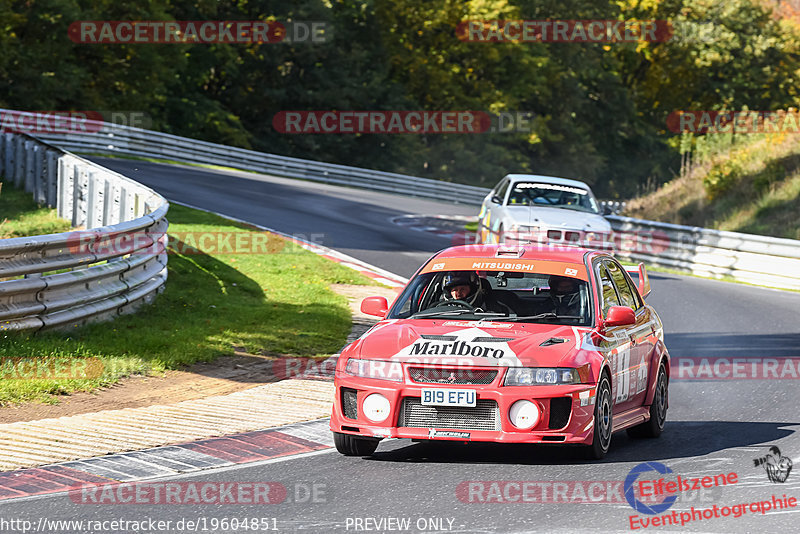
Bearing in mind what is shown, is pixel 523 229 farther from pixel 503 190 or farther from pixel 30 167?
pixel 30 167

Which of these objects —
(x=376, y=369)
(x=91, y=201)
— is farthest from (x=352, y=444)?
(x=91, y=201)

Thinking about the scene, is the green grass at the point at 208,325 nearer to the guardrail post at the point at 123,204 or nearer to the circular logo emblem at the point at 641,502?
the guardrail post at the point at 123,204

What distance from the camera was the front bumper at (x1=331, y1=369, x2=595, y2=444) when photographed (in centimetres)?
808

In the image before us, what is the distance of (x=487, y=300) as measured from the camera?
9633mm

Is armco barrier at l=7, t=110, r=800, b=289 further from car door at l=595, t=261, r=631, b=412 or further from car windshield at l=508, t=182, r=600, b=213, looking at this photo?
car door at l=595, t=261, r=631, b=412

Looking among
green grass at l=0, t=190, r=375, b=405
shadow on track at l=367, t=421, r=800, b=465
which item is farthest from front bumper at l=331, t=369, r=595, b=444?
green grass at l=0, t=190, r=375, b=405

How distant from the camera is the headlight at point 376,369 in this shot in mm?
8312

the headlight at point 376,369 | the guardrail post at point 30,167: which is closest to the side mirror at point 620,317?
the headlight at point 376,369

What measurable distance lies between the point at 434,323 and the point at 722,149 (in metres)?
35.3

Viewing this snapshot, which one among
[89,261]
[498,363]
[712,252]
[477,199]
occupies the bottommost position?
[477,199]

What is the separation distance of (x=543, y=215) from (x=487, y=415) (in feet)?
42.7

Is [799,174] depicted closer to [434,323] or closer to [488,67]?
[434,323]

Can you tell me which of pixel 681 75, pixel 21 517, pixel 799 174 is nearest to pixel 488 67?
pixel 681 75

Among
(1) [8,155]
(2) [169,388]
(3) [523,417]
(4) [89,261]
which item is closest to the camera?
(3) [523,417]
